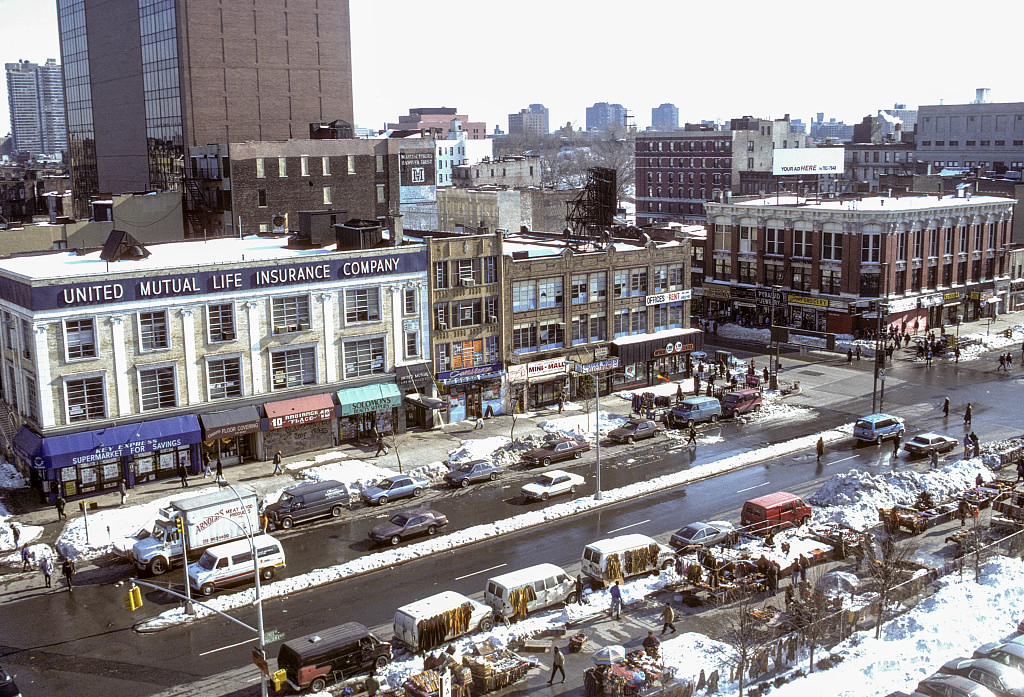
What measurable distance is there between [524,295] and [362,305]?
43.1 feet

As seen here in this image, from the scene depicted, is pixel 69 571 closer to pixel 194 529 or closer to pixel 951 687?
pixel 194 529

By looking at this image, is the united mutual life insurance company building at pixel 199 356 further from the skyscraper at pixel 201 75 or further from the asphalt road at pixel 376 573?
the skyscraper at pixel 201 75

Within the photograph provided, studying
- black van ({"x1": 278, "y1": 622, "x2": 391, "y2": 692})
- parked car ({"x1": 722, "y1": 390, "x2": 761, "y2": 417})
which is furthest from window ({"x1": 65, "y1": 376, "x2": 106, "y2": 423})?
parked car ({"x1": 722, "y1": 390, "x2": 761, "y2": 417})

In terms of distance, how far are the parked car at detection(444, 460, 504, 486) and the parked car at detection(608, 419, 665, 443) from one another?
31.7 ft

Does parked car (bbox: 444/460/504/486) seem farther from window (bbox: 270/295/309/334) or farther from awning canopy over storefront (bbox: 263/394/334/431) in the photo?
window (bbox: 270/295/309/334)

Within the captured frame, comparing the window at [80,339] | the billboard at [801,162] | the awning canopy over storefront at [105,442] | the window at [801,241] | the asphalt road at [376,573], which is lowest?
the asphalt road at [376,573]

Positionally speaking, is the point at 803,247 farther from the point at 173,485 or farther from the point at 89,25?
the point at 89,25

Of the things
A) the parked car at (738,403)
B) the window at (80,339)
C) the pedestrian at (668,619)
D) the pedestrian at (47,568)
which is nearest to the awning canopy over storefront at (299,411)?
the window at (80,339)

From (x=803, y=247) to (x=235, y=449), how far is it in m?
62.5

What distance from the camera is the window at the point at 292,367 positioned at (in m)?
60.1

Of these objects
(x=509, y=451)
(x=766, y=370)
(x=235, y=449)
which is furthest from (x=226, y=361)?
(x=766, y=370)

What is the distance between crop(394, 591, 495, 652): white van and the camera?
36.0 m

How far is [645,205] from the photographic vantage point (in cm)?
17300

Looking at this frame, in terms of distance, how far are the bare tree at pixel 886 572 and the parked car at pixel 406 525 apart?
66.5ft
